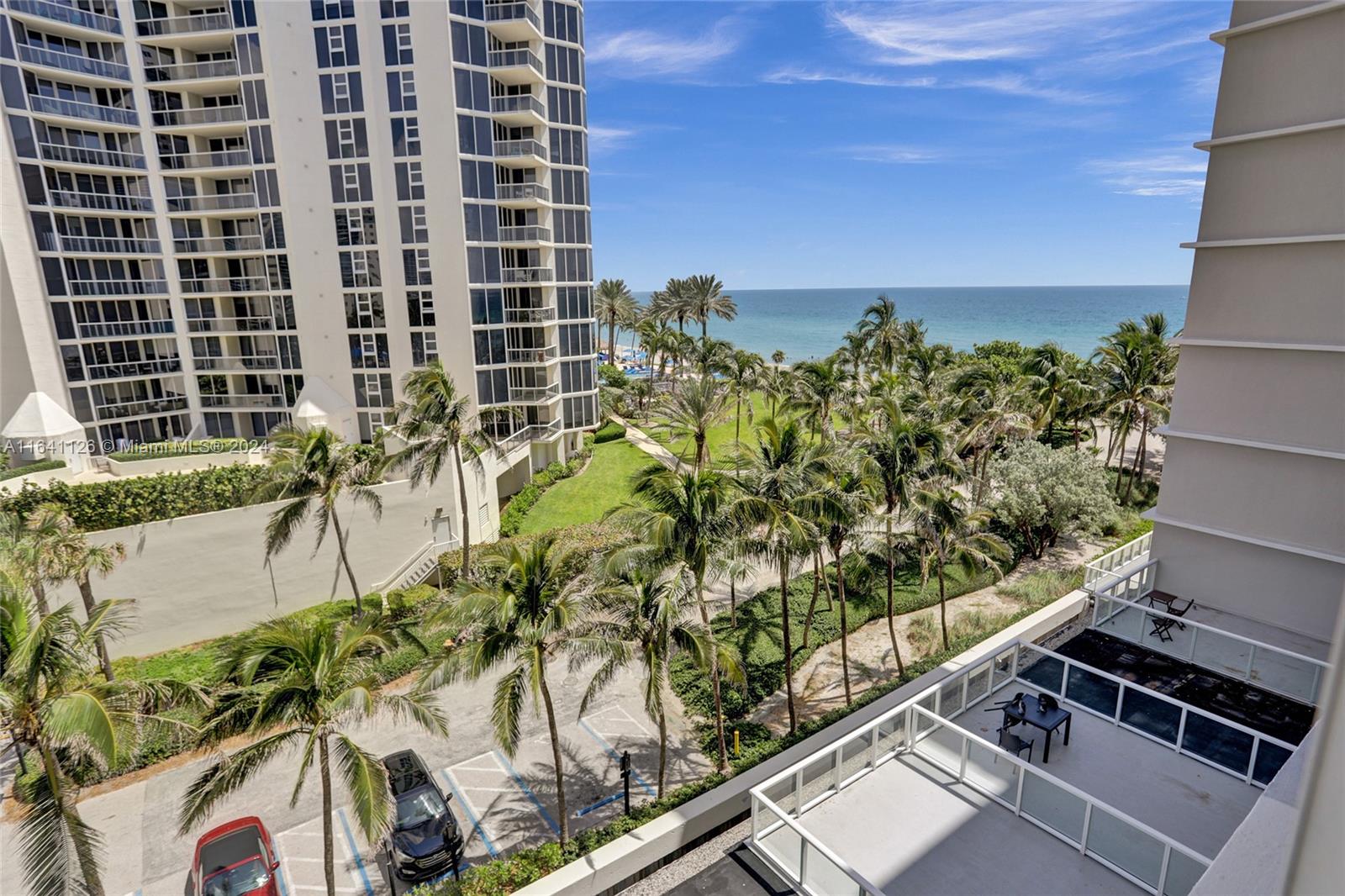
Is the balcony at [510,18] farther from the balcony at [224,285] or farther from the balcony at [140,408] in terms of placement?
the balcony at [140,408]

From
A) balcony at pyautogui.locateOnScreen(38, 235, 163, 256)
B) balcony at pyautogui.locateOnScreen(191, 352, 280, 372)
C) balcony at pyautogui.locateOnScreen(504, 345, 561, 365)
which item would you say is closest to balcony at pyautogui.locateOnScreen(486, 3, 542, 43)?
balcony at pyautogui.locateOnScreen(504, 345, 561, 365)

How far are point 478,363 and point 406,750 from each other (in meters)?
23.2

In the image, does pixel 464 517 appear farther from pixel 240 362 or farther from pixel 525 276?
pixel 240 362

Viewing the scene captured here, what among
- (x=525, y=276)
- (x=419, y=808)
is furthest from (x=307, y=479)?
(x=525, y=276)

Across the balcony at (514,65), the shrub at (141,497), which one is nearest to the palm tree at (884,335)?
the balcony at (514,65)

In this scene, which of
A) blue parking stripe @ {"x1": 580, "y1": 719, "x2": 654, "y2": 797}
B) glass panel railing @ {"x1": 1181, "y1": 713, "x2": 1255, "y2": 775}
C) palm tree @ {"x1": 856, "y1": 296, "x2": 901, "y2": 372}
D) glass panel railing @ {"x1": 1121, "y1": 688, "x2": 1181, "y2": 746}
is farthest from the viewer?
palm tree @ {"x1": 856, "y1": 296, "x2": 901, "y2": 372}

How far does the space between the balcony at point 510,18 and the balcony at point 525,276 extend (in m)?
12.3

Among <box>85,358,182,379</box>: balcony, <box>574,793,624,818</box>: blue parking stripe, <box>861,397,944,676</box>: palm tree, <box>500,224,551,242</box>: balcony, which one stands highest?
<box>500,224,551,242</box>: balcony

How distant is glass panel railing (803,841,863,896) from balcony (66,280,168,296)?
4390 centimetres

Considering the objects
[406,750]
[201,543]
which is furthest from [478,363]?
[406,750]

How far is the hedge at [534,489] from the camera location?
35062 mm

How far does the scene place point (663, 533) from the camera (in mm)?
16625

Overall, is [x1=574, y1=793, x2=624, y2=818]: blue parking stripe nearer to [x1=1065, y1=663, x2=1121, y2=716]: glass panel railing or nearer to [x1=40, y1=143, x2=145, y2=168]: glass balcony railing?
[x1=1065, y1=663, x2=1121, y2=716]: glass panel railing

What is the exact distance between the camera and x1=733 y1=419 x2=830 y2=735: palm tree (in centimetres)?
1789
